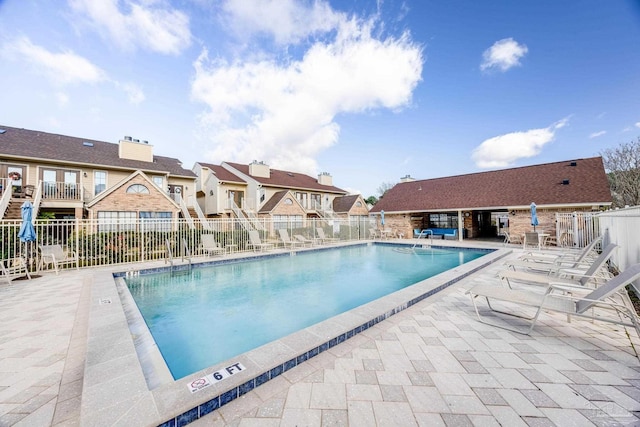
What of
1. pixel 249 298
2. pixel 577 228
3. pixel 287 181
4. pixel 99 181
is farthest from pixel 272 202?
pixel 577 228

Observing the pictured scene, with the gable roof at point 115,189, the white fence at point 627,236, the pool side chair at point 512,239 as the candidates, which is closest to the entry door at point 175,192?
the gable roof at point 115,189

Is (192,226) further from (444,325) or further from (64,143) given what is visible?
(64,143)

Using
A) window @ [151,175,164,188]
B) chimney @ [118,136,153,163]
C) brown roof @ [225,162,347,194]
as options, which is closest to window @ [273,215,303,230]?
brown roof @ [225,162,347,194]

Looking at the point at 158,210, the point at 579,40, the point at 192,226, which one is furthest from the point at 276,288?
the point at 579,40

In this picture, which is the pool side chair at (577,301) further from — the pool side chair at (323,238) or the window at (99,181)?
the window at (99,181)

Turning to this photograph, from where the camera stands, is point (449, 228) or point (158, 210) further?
point (449, 228)

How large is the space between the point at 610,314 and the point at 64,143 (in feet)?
88.8

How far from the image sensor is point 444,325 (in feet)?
12.9

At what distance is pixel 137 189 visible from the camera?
1513 centimetres

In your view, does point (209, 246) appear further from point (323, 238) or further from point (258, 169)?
point (258, 169)

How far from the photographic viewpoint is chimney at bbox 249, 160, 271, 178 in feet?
83.4

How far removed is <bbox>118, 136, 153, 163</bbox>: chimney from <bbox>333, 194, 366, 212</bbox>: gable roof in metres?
18.3

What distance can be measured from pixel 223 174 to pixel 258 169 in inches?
137

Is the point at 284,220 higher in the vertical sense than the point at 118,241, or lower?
higher
